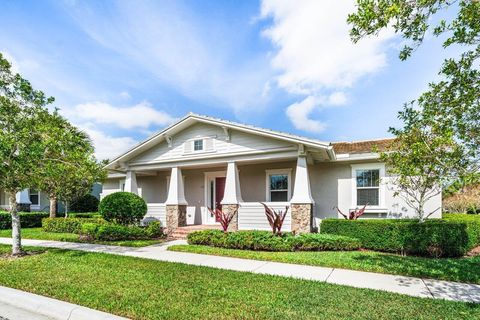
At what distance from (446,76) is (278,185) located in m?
8.71

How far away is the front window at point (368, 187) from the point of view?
1159 cm

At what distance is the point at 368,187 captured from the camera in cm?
1169

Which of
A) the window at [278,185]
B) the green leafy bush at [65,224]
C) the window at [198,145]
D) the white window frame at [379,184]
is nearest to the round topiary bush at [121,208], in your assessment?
the green leafy bush at [65,224]

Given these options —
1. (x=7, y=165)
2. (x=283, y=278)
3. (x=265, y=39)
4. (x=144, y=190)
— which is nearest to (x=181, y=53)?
(x=265, y=39)

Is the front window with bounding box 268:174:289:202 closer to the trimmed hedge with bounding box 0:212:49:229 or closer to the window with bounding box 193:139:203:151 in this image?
the window with bounding box 193:139:203:151

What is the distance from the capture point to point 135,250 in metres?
9.35

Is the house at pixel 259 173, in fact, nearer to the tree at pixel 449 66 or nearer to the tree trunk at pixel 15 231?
the tree at pixel 449 66

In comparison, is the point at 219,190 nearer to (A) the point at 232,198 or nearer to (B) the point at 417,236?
(A) the point at 232,198

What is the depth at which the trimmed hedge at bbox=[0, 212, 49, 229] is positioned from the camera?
53.4 feet

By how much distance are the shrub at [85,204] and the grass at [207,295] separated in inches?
620

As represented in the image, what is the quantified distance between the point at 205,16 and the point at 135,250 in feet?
28.1

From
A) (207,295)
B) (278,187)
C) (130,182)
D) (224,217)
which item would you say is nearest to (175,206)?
(224,217)

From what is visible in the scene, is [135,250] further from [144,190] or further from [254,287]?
[144,190]

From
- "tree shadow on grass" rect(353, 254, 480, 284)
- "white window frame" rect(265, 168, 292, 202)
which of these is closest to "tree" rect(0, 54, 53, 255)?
"white window frame" rect(265, 168, 292, 202)
